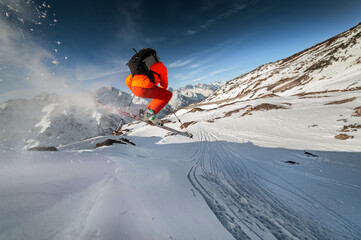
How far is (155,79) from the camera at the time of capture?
495 cm

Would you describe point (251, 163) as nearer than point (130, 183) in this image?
No

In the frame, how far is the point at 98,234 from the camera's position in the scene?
132 centimetres

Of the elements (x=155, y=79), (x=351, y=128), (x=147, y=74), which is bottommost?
(x=351, y=128)

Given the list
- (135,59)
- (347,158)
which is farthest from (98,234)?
(347,158)

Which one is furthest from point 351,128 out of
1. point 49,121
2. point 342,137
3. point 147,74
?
point 49,121

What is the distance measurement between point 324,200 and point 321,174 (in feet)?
5.12

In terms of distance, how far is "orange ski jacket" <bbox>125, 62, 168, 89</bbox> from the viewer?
460 centimetres

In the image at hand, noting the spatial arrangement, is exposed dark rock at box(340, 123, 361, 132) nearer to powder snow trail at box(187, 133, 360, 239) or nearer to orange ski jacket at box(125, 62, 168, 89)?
powder snow trail at box(187, 133, 360, 239)

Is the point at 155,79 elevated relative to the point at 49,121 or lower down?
lower down

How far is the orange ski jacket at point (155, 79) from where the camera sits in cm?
460

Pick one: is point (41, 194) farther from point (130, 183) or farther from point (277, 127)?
point (277, 127)

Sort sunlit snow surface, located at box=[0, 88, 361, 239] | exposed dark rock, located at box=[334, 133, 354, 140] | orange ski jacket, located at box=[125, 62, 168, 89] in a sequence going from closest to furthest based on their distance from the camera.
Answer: sunlit snow surface, located at box=[0, 88, 361, 239]
orange ski jacket, located at box=[125, 62, 168, 89]
exposed dark rock, located at box=[334, 133, 354, 140]

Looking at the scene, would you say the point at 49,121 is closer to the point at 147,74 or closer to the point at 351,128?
the point at 147,74

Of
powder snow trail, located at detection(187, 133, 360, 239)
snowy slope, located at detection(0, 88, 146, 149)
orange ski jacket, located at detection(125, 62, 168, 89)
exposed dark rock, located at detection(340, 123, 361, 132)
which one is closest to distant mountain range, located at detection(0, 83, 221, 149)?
snowy slope, located at detection(0, 88, 146, 149)
